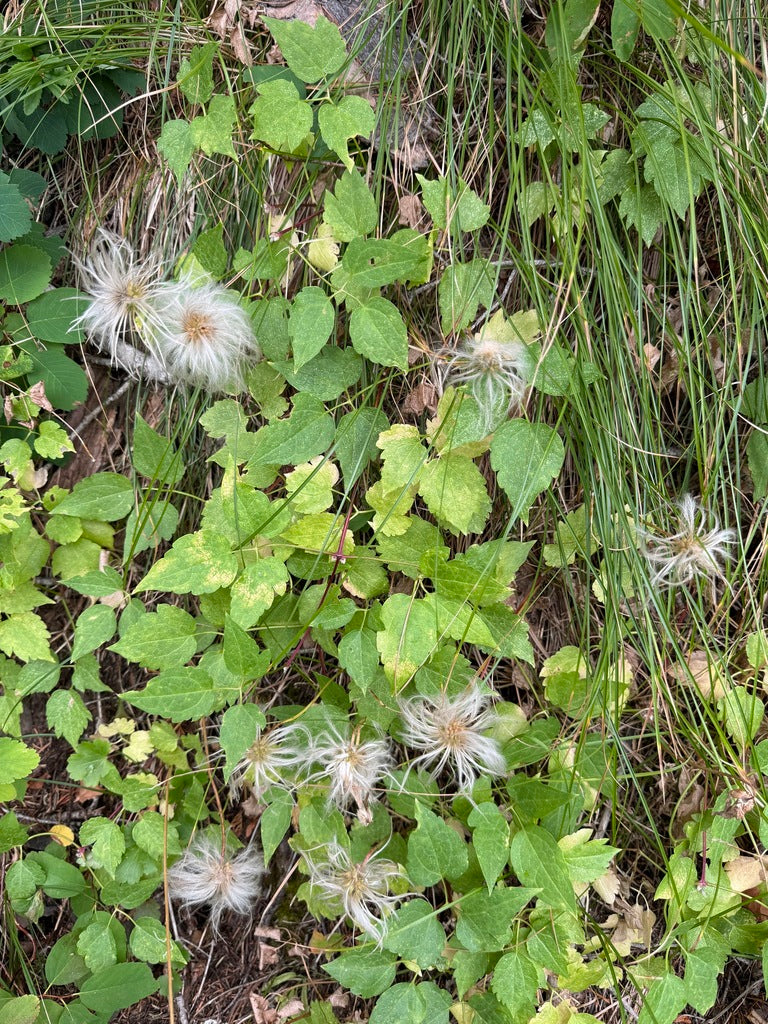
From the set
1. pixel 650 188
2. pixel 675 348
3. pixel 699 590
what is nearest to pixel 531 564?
pixel 699 590

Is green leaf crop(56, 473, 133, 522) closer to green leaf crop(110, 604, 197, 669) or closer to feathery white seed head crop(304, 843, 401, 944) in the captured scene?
green leaf crop(110, 604, 197, 669)

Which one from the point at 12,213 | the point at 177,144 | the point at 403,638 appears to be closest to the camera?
the point at 403,638

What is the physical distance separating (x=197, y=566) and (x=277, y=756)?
36cm

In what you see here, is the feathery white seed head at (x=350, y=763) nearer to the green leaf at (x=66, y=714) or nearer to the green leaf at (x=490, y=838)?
the green leaf at (x=490, y=838)

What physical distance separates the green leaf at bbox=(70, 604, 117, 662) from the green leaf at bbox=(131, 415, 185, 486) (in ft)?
0.83

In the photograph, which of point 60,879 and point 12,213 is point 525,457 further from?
point 60,879

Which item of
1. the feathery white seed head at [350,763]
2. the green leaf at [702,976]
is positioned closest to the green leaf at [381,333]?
the feathery white seed head at [350,763]

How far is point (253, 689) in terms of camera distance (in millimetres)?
1315

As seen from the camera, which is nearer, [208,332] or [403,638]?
[403,638]

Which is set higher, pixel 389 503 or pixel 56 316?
pixel 56 316

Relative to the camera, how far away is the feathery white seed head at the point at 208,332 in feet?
3.87

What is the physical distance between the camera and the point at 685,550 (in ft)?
3.95

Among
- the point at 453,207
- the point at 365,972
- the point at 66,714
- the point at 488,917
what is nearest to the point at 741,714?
the point at 488,917

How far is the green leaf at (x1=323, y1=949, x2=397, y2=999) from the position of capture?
3.86 feet
